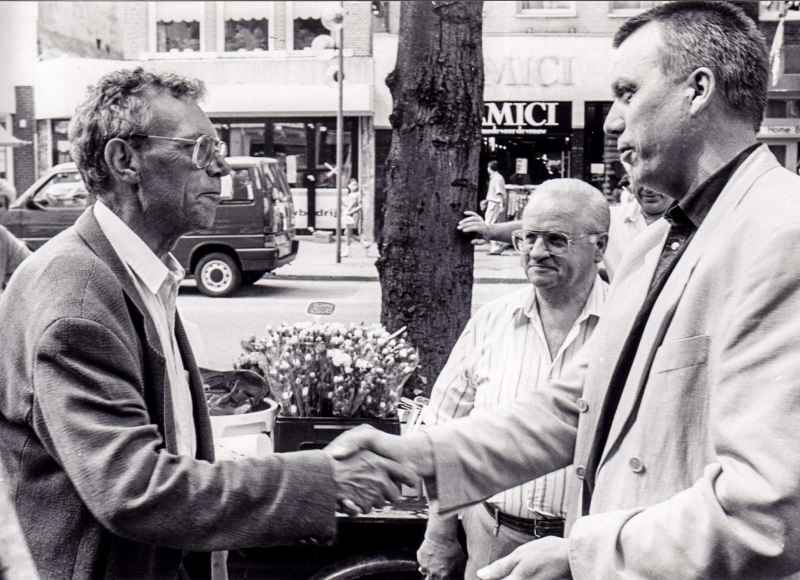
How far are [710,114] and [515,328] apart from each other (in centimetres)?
153

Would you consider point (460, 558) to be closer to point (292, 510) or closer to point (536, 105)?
point (292, 510)

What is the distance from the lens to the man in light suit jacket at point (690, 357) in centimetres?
163

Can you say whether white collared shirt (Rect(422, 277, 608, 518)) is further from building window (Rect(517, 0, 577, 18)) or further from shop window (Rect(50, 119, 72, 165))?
shop window (Rect(50, 119, 72, 165))

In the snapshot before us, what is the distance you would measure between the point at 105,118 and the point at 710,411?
1527mm

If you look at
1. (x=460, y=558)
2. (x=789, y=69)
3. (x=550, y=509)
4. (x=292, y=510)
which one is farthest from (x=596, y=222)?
(x=789, y=69)

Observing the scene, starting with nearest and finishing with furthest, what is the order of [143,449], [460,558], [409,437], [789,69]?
[143,449] < [409,437] < [460,558] < [789,69]

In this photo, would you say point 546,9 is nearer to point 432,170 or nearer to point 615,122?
point 432,170

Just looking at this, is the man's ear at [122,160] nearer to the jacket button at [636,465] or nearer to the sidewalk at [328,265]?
the jacket button at [636,465]

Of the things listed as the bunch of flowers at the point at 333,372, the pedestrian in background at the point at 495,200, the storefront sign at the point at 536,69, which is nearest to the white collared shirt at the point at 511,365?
the bunch of flowers at the point at 333,372

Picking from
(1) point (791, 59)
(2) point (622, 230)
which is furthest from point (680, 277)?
(1) point (791, 59)

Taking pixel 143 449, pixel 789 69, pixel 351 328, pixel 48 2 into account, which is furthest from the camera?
pixel 48 2

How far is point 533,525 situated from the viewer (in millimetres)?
3162

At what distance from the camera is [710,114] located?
1.96 meters

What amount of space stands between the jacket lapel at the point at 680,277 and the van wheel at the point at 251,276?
13.8m
